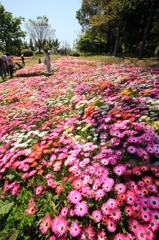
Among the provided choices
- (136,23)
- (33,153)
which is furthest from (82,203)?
(136,23)

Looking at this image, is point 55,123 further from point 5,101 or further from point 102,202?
point 5,101

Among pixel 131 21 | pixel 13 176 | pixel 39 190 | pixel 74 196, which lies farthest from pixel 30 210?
pixel 131 21

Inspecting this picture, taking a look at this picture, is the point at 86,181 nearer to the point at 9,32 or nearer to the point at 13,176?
the point at 13,176

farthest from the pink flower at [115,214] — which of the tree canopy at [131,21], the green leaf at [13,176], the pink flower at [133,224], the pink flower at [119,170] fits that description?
the tree canopy at [131,21]

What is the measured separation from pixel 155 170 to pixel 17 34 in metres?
42.6

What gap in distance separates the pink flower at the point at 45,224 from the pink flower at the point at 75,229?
27cm

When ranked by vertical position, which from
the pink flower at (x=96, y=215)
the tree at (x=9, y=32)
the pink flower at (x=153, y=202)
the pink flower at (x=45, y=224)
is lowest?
the pink flower at (x=45, y=224)

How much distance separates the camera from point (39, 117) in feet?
15.0

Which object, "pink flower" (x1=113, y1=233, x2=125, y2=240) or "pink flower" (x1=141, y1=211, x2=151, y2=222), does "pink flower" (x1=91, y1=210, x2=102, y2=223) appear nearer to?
"pink flower" (x1=113, y1=233, x2=125, y2=240)

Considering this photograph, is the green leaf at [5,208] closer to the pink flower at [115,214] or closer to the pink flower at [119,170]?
the pink flower at [115,214]

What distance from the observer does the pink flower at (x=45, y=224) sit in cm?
175

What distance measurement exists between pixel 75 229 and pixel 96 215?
0.27 m

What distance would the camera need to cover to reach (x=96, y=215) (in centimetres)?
177

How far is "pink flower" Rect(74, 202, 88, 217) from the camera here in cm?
180
